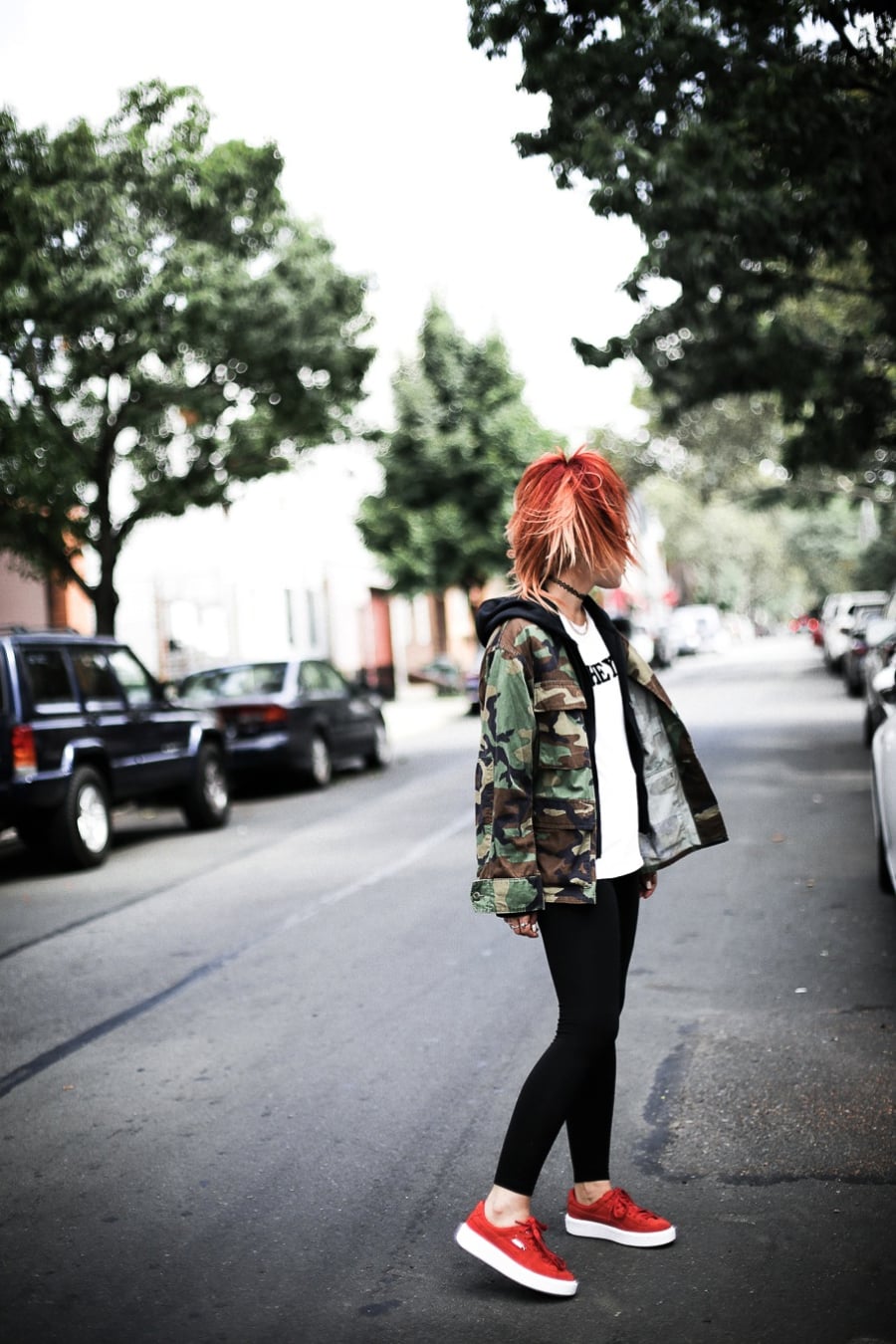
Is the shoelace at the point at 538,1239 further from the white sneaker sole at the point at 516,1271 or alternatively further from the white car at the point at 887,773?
the white car at the point at 887,773

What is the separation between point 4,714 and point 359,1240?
23.4 feet

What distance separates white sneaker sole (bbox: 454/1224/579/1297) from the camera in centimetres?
325

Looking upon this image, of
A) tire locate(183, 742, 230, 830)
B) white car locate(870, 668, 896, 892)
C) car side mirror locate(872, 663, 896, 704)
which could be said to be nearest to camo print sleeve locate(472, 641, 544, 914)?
white car locate(870, 668, 896, 892)

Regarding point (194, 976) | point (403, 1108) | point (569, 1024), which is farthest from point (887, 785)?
point (569, 1024)

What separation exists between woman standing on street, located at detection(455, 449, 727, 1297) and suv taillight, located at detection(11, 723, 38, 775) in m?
7.27

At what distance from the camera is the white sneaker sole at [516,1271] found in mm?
3248

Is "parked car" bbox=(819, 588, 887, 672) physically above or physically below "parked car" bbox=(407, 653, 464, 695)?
above

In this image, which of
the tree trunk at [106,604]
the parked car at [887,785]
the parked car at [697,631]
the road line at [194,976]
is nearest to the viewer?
the road line at [194,976]

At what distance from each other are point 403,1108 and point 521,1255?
1.47m

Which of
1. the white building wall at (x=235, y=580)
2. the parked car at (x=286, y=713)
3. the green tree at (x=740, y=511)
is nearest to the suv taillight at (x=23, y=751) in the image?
the parked car at (x=286, y=713)

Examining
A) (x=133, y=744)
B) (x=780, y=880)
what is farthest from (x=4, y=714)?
(x=780, y=880)

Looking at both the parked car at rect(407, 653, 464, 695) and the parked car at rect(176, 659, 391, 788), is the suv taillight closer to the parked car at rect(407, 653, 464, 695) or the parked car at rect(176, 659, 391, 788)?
the parked car at rect(176, 659, 391, 788)

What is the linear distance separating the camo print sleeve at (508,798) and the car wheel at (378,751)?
1443 cm

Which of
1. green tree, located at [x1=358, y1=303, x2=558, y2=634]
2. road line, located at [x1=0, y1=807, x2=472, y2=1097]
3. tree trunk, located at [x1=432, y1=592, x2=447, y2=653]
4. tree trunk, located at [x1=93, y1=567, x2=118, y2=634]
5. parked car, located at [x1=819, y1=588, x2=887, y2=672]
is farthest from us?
tree trunk, located at [x1=432, y1=592, x2=447, y2=653]
